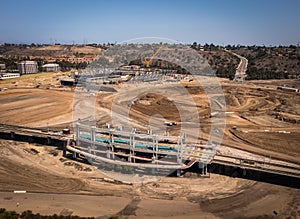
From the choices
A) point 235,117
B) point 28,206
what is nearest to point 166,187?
point 28,206

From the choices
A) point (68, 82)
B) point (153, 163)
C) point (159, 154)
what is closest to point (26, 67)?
point (68, 82)

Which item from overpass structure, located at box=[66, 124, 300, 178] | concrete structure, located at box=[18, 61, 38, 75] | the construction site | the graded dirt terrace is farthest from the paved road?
concrete structure, located at box=[18, 61, 38, 75]

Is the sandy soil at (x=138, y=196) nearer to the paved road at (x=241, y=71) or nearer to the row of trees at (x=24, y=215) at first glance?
the row of trees at (x=24, y=215)

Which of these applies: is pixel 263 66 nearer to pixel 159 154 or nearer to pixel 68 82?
pixel 68 82

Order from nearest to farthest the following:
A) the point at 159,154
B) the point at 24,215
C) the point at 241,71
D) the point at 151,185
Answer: the point at 24,215 → the point at 151,185 → the point at 159,154 → the point at 241,71

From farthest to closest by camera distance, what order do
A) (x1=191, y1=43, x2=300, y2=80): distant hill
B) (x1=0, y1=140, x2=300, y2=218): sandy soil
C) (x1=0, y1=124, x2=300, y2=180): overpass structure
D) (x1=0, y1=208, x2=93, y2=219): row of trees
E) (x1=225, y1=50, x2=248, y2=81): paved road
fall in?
(x1=191, y1=43, x2=300, y2=80): distant hill, (x1=225, y1=50, x2=248, y2=81): paved road, (x1=0, y1=124, x2=300, y2=180): overpass structure, (x1=0, y1=140, x2=300, y2=218): sandy soil, (x1=0, y1=208, x2=93, y2=219): row of trees

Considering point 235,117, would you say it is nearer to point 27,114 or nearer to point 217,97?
point 217,97

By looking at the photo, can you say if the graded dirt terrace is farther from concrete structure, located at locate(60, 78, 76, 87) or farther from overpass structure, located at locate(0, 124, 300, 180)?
concrete structure, located at locate(60, 78, 76, 87)

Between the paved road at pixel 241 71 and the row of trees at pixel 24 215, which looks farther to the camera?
the paved road at pixel 241 71

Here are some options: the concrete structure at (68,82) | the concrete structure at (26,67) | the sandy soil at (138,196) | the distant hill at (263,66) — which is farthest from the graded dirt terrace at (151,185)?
the concrete structure at (26,67)

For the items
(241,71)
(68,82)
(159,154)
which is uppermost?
(241,71)
